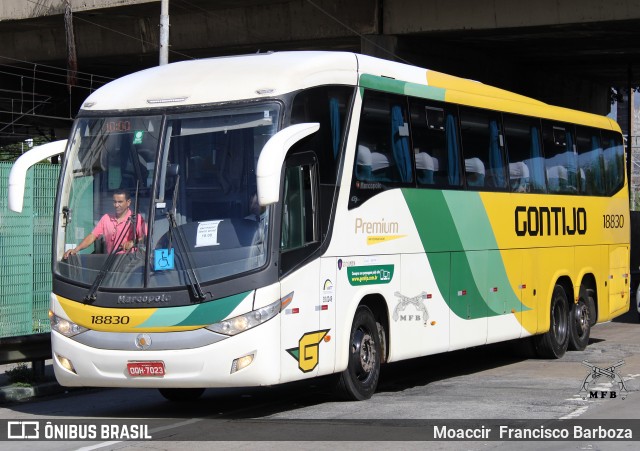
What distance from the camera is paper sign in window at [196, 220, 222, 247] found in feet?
35.0

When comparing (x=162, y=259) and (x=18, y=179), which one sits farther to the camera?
(x=18, y=179)

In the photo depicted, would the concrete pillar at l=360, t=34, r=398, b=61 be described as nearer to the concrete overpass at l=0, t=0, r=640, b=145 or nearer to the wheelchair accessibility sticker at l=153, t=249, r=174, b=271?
the concrete overpass at l=0, t=0, r=640, b=145

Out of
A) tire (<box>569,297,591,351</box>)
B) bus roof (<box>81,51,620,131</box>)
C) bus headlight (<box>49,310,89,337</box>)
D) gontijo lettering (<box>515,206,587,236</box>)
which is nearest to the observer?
bus headlight (<box>49,310,89,337</box>)

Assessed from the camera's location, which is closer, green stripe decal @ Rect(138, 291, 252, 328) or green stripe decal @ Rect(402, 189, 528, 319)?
green stripe decal @ Rect(138, 291, 252, 328)

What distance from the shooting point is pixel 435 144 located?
14.0 metres

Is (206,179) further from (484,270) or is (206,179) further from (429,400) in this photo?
(484,270)

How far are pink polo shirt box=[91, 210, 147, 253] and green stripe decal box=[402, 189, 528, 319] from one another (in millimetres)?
3558

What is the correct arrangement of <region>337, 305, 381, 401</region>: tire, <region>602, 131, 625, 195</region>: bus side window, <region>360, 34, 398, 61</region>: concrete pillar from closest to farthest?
<region>337, 305, 381, 401</region>: tire → <region>602, 131, 625, 195</region>: bus side window → <region>360, 34, 398, 61</region>: concrete pillar

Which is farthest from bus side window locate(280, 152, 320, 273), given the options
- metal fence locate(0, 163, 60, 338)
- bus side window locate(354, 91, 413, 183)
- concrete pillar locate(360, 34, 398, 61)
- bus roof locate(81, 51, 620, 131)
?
concrete pillar locate(360, 34, 398, 61)

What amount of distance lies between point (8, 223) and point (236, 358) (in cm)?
635

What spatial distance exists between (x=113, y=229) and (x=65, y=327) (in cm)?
110

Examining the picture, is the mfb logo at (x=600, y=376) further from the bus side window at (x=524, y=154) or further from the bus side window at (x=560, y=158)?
the bus side window at (x=560, y=158)

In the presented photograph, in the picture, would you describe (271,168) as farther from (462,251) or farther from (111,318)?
(462,251)

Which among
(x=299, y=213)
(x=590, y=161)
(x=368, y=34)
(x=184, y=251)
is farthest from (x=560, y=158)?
(x=368, y=34)
